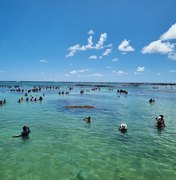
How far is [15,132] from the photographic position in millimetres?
25438

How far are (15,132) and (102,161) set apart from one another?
1187cm

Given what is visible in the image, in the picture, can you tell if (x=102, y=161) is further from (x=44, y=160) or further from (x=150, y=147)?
(x=150, y=147)

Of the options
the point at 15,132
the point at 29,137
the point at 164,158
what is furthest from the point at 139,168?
the point at 15,132

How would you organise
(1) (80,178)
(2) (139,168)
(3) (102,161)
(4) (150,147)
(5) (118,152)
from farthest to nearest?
(4) (150,147), (5) (118,152), (3) (102,161), (2) (139,168), (1) (80,178)

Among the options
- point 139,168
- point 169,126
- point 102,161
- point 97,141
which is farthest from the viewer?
point 169,126

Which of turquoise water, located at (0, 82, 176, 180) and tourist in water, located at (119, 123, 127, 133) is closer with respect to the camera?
turquoise water, located at (0, 82, 176, 180)

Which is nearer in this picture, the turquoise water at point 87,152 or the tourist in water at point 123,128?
the turquoise water at point 87,152

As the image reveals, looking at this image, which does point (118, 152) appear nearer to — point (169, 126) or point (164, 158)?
point (164, 158)

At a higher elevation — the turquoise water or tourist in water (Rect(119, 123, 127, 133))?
tourist in water (Rect(119, 123, 127, 133))

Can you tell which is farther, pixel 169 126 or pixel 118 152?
pixel 169 126

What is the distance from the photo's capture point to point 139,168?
53.3 feet

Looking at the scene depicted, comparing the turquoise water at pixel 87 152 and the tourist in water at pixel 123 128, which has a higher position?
the tourist in water at pixel 123 128

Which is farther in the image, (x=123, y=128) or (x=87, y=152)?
(x=123, y=128)

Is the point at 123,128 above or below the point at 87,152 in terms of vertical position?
above
